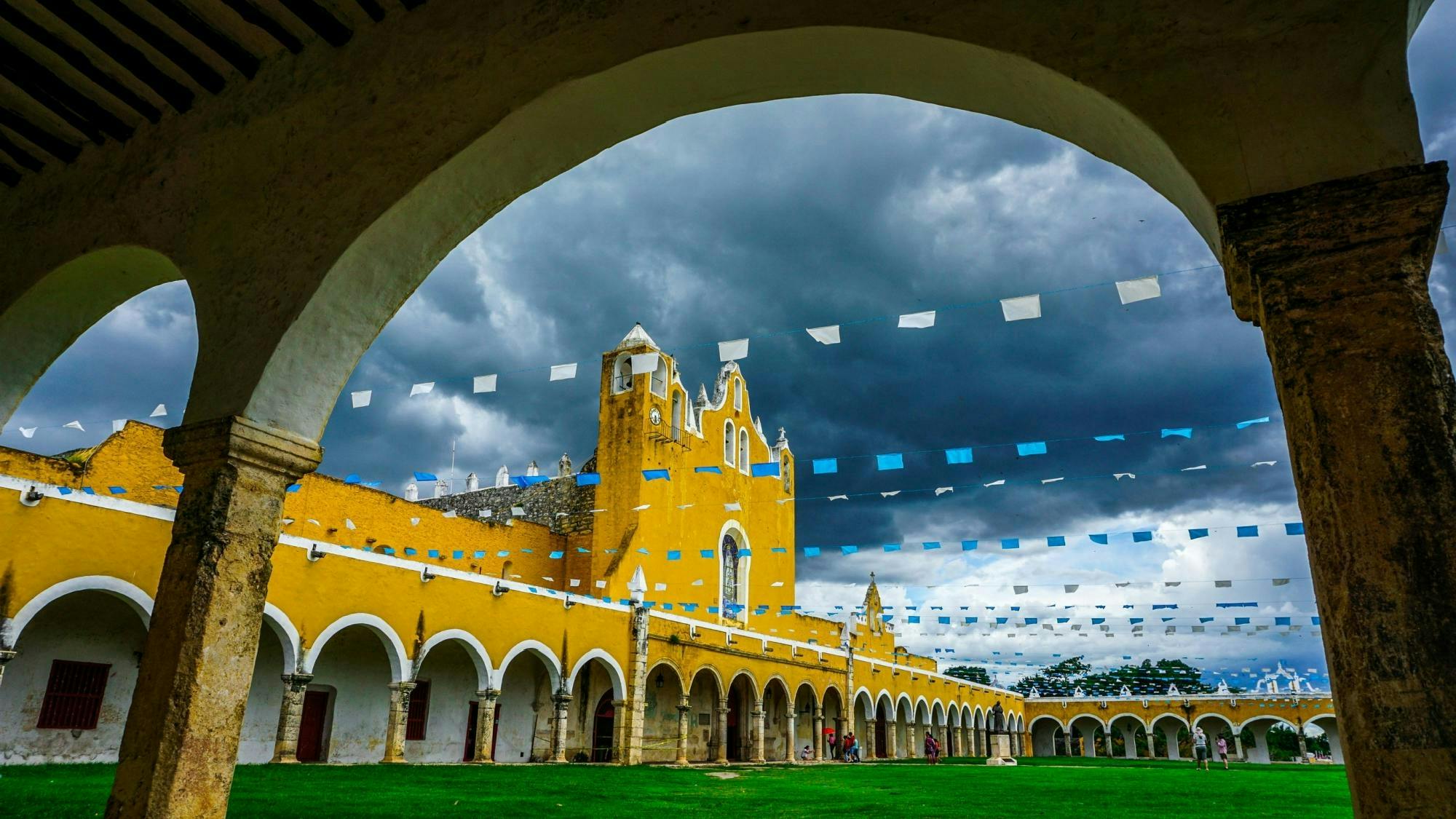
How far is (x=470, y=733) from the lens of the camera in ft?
55.6

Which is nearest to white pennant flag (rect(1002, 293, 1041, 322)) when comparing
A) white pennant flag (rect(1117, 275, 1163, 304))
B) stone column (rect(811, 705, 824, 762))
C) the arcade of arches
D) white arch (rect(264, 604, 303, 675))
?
white pennant flag (rect(1117, 275, 1163, 304))

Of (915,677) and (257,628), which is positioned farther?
(915,677)

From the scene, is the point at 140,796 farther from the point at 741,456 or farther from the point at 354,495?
the point at 741,456

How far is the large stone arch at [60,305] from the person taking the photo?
A: 4.30 m

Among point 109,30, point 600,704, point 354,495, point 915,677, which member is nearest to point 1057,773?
point 600,704

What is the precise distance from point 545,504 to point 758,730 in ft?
25.4

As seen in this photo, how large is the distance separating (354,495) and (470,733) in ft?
16.7

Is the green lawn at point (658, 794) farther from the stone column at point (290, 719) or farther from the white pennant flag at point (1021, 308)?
the white pennant flag at point (1021, 308)

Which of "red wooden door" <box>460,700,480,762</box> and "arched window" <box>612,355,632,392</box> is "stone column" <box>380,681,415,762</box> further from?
"arched window" <box>612,355,632,392</box>

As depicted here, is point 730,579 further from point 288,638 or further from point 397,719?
point 288,638

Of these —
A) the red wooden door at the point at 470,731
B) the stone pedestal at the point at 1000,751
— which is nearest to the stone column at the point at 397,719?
the red wooden door at the point at 470,731

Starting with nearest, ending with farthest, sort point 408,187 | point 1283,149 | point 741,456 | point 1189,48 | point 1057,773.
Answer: point 1283,149, point 1189,48, point 408,187, point 1057,773, point 741,456

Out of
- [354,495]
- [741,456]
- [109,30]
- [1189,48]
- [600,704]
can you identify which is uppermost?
[741,456]

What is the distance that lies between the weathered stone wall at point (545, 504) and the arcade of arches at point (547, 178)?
17.1 meters
